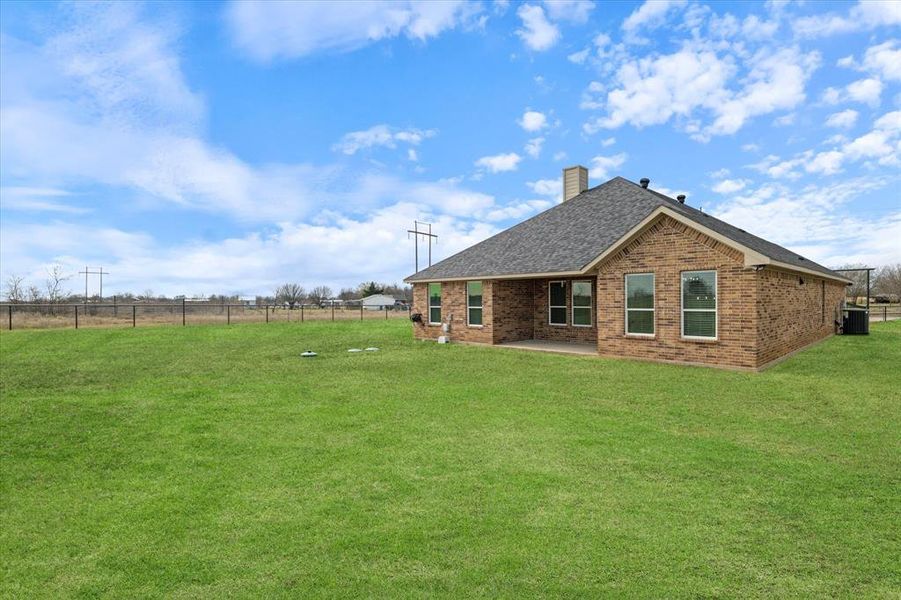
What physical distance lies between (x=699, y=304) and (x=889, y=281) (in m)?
74.4

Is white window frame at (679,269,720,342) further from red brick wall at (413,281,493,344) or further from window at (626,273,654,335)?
red brick wall at (413,281,493,344)

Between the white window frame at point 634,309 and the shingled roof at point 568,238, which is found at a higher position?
the shingled roof at point 568,238

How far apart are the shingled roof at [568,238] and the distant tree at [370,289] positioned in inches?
2787

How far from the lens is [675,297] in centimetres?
1289

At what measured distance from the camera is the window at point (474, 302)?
61.4 ft

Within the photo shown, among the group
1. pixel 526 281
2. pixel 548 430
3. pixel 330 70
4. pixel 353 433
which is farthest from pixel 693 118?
pixel 353 433

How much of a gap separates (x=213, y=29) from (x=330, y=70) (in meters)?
5.22

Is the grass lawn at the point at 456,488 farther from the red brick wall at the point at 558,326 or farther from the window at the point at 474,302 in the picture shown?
the window at the point at 474,302

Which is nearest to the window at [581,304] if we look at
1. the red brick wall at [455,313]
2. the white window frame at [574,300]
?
the white window frame at [574,300]

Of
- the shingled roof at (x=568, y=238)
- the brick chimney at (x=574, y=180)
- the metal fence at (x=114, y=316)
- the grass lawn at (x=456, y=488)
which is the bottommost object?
the grass lawn at (x=456, y=488)

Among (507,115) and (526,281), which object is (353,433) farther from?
(507,115)

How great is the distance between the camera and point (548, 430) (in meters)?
7.17

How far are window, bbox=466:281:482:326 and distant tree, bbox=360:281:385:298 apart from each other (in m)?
72.9

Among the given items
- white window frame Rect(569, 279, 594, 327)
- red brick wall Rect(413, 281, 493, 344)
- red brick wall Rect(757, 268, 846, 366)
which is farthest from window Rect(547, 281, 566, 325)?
red brick wall Rect(757, 268, 846, 366)
